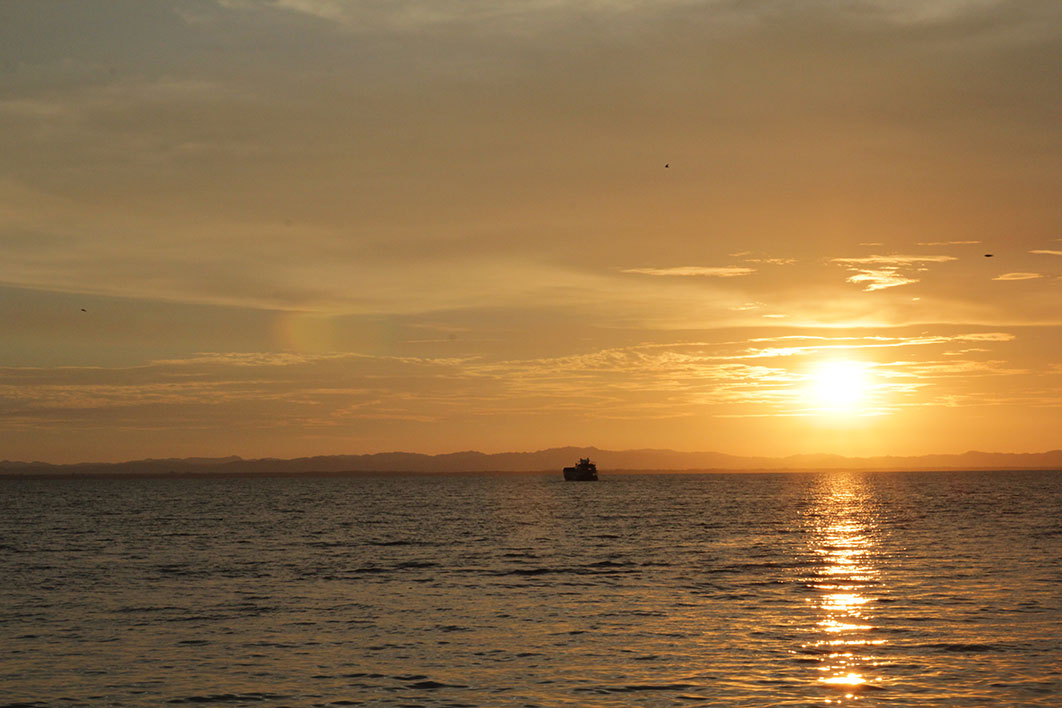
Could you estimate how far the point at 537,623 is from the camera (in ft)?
126

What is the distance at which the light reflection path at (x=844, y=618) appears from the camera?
28281mm

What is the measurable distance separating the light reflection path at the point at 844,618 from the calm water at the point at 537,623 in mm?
130

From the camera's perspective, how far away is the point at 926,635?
35031mm

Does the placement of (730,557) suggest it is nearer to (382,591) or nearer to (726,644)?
(382,591)

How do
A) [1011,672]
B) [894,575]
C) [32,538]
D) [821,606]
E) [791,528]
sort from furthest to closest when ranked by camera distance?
[791,528] < [32,538] < [894,575] < [821,606] < [1011,672]

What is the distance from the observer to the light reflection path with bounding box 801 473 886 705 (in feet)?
92.8

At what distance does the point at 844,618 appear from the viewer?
39094 mm

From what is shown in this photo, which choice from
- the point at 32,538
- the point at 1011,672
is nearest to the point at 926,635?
the point at 1011,672

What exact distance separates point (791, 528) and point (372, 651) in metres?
71.3

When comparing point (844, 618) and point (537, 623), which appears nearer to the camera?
point (537, 623)

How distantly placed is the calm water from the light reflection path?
0.43 ft

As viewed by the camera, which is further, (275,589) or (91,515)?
(91,515)

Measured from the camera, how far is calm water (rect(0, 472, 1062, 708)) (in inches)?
1099

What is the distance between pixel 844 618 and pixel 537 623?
36.2 ft
